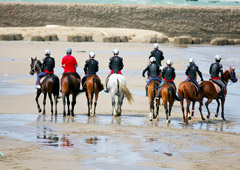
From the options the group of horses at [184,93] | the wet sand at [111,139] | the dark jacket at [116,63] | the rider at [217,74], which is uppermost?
the dark jacket at [116,63]

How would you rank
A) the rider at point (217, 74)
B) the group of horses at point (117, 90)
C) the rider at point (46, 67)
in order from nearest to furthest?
the group of horses at point (117, 90) → the rider at point (46, 67) → the rider at point (217, 74)

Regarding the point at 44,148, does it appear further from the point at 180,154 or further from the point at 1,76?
the point at 1,76

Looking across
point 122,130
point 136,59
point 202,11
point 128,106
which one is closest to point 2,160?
point 122,130

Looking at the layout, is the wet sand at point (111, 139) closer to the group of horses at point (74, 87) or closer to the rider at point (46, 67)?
the group of horses at point (74, 87)

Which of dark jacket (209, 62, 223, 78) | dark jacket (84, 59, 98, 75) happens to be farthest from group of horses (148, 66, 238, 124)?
dark jacket (84, 59, 98, 75)

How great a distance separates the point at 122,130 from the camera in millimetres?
16719

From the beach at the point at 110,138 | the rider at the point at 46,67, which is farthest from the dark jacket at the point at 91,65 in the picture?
the beach at the point at 110,138

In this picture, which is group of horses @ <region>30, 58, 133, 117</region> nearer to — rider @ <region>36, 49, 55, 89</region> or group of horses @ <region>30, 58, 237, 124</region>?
group of horses @ <region>30, 58, 237, 124</region>

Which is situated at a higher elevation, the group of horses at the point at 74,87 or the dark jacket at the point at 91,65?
the dark jacket at the point at 91,65

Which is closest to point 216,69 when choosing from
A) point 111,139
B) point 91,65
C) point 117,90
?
point 117,90

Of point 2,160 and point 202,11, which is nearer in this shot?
point 2,160

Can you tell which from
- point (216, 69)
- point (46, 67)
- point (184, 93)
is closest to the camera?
point (184, 93)

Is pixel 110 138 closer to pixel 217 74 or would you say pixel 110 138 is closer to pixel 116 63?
pixel 116 63

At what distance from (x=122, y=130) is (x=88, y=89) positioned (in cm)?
372
